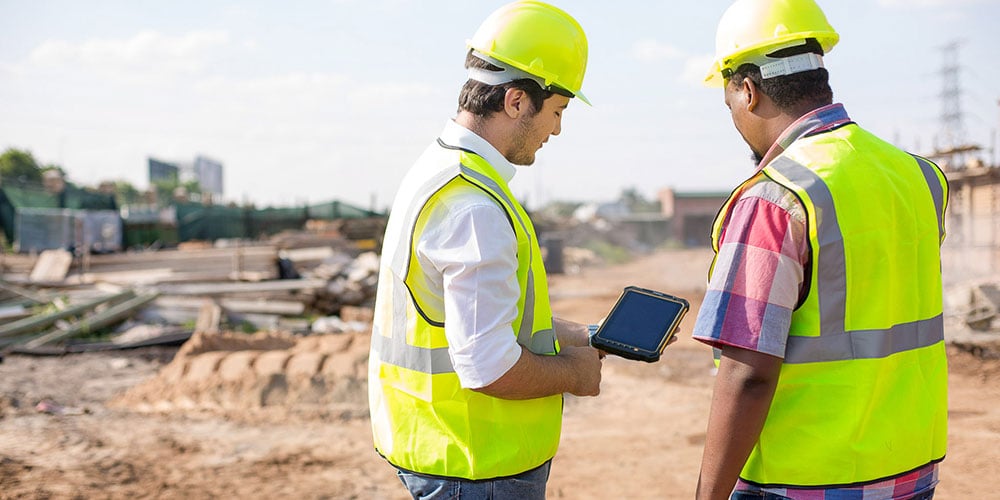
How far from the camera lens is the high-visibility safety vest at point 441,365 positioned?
1.98 m

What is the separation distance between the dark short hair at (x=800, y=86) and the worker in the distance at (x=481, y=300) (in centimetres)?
59

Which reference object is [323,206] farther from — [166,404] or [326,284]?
[166,404]

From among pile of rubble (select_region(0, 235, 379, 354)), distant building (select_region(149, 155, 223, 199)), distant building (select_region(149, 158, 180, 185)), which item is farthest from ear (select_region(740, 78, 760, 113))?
distant building (select_region(149, 158, 180, 185))

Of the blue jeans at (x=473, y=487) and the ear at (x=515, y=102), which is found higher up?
the ear at (x=515, y=102)

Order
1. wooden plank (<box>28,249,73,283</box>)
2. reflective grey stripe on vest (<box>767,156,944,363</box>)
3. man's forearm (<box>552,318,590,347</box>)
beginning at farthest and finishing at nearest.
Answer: wooden plank (<box>28,249,73,283</box>), man's forearm (<box>552,318,590,347</box>), reflective grey stripe on vest (<box>767,156,944,363</box>)

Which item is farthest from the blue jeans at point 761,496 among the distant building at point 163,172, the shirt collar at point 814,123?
the distant building at point 163,172

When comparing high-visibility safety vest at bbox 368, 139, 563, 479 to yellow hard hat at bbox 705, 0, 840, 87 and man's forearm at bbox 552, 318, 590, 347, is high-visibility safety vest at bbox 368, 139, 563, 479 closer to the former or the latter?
man's forearm at bbox 552, 318, 590, 347

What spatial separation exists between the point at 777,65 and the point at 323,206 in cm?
2473

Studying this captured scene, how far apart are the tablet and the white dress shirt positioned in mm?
366

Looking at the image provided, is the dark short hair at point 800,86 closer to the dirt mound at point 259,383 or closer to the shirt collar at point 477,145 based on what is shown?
the shirt collar at point 477,145

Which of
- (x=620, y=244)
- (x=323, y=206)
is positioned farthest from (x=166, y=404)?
(x=620, y=244)

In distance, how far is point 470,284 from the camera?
6.03 feet

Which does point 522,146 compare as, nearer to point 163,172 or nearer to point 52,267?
point 52,267

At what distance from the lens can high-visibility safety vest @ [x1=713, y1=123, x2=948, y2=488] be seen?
168cm
